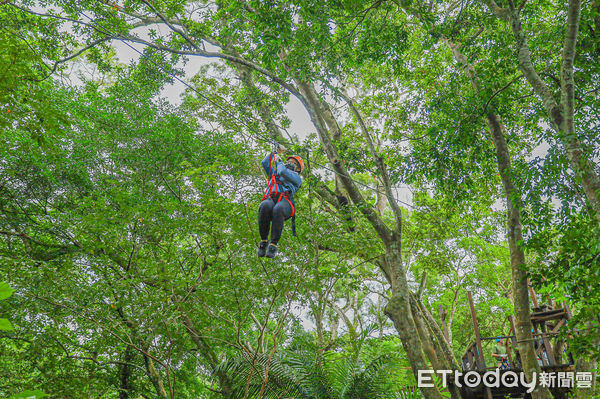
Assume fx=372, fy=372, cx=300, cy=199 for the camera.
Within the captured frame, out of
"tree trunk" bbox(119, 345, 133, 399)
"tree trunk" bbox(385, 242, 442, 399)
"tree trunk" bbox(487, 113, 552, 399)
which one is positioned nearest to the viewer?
"tree trunk" bbox(487, 113, 552, 399)

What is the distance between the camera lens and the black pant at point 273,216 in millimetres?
4160

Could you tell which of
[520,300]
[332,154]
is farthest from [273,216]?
[520,300]

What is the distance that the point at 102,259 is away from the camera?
527cm

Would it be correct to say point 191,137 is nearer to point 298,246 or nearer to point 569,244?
point 298,246

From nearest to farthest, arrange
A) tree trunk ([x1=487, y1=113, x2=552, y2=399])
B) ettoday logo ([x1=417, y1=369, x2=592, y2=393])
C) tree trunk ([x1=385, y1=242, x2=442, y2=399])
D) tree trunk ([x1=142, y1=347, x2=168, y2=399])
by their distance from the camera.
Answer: tree trunk ([x1=487, y1=113, x2=552, y2=399]) → tree trunk ([x1=385, y1=242, x2=442, y2=399]) → tree trunk ([x1=142, y1=347, x2=168, y2=399]) → ettoday logo ([x1=417, y1=369, x2=592, y2=393])

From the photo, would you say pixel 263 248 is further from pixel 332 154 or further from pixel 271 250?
pixel 332 154

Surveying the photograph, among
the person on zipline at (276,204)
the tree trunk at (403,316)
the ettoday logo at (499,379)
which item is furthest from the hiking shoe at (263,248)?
Answer: the ettoday logo at (499,379)

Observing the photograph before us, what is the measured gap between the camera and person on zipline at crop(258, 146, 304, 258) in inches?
164

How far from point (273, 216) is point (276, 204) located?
148 mm

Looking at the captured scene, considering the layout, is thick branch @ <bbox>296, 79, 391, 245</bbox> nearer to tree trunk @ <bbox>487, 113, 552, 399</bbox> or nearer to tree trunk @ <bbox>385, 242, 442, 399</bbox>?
tree trunk @ <bbox>385, 242, 442, 399</bbox>

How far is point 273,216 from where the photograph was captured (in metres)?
4.18

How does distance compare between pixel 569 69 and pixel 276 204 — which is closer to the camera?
pixel 569 69

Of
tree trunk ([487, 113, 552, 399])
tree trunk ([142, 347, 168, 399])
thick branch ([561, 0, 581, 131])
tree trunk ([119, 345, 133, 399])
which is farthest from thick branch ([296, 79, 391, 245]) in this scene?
tree trunk ([119, 345, 133, 399])

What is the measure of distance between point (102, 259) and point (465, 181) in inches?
220
